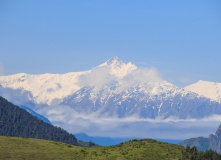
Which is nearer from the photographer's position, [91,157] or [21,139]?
[91,157]

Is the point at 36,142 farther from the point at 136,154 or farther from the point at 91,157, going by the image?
the point at 136,154

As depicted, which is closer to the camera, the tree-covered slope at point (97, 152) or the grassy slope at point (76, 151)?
the tree-covered slope at point (97, 152)

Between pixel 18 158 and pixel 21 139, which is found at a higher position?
pixel 21 139

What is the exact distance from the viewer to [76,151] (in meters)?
108

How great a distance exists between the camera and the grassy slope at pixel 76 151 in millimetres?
99812

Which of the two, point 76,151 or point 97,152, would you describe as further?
point 97,152

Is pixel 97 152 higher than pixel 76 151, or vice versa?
pixel 97 152

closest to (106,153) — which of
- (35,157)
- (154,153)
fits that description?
(154,153)

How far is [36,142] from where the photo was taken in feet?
371

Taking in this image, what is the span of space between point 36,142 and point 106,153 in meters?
21.7

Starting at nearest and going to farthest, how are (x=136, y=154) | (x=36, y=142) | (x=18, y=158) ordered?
(x=18, y=158) → (x=136, y=154) → (x=36, y=142)

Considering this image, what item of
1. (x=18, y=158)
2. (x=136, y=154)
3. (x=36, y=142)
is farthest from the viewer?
(x=36, y=142)

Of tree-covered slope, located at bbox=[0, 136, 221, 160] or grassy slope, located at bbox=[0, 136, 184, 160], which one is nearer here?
tree-covered slope, located at bbox=[0, 136, 221, 160]

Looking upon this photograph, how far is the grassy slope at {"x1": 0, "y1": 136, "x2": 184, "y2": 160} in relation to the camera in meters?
99.8
